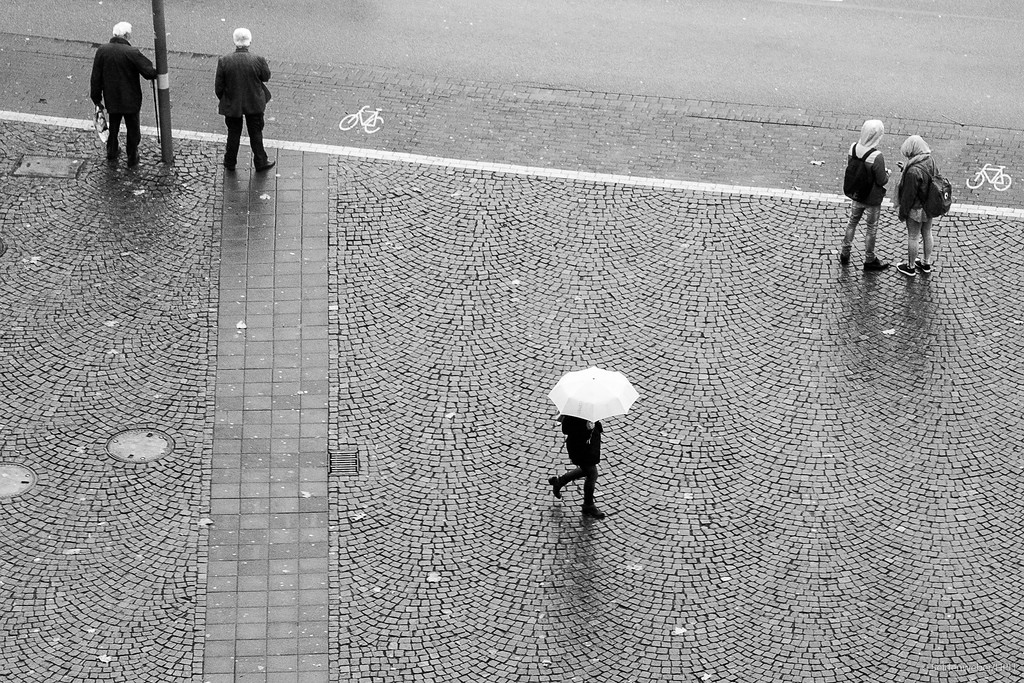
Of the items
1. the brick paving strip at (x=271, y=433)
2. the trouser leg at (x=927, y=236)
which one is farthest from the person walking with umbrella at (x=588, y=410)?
the trouser leg at (x=927, y=236)

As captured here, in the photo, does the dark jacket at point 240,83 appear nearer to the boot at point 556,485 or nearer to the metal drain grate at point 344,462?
the metal drain grate at point 344,462

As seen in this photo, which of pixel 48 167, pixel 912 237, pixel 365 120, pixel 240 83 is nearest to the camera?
pixel 912 237

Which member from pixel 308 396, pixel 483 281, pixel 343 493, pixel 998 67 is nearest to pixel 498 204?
pixel 483 281

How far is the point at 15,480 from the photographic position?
432 inches

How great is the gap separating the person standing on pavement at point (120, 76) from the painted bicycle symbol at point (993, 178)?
8295 mm

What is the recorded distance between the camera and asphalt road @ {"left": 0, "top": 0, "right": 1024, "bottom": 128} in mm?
16641

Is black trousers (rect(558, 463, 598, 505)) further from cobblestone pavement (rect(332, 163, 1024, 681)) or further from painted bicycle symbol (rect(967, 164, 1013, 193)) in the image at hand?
painted bicycle symbol (rect(967, 164, 1013, 193))

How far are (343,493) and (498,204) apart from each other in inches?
172

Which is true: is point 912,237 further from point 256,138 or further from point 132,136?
point 132,136

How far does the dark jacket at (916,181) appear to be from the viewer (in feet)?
43.4

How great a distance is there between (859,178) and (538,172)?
332cm

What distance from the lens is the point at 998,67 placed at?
17.3 meters

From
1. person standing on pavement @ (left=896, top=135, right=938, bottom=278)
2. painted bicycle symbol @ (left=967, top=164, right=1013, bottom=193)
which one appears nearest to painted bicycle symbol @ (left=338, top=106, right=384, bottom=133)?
person standing on pavement @ (left=896, top=135, right=938, bottom=278)

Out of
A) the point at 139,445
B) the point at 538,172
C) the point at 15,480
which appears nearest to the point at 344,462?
the point at 139,445
